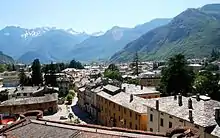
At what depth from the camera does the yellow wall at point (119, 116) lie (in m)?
52.5

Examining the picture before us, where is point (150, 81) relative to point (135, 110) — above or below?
below

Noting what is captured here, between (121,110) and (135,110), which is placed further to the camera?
(121,110)

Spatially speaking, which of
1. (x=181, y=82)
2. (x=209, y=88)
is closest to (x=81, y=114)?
(x=181, y=82)

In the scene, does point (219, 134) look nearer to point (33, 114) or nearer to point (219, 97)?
point (33, 114)

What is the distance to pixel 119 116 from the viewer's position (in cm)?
6197

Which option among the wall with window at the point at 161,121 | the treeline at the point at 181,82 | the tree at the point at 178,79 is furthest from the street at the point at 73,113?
the wall with window at the point at 161,121

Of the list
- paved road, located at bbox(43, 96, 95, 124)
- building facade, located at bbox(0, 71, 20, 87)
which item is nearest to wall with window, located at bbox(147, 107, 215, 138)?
paved road, located at bbox(43, 96, 95, 124)

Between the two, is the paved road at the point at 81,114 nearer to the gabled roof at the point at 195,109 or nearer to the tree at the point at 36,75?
the tree at the point at 36,75

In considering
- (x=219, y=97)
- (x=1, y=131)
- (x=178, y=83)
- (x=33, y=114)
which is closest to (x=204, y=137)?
(x=33, y=114)

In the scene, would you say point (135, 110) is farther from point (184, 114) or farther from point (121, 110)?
point (184, 114)

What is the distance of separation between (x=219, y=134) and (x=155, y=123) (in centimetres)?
1425

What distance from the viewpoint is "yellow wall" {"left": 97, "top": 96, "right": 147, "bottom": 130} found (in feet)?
172

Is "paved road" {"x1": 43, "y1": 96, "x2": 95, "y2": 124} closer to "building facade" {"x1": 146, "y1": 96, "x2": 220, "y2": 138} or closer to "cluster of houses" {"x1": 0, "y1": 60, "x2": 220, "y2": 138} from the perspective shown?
"cluster of houses" {"x1": 0, "y1": 60, "x2": 220, "y2": 138}

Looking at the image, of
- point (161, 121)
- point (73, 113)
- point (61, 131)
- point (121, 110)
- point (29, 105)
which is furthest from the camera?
point (73, 113)
